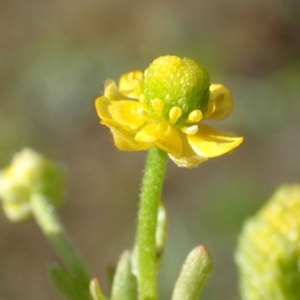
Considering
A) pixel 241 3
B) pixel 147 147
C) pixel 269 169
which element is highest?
pixel 241 3

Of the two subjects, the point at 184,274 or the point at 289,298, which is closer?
the point at 184,274

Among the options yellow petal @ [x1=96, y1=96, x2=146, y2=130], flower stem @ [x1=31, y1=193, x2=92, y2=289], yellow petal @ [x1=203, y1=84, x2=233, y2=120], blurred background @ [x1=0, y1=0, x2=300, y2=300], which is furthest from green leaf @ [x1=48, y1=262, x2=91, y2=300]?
blurred background @ [x1=0, y1=0, x2=300, y2=300]

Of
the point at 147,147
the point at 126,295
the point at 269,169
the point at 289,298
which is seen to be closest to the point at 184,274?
the point at 126,295

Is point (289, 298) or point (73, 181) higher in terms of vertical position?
point (73, 181)

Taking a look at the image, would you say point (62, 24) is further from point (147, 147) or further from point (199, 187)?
point (147, 147)

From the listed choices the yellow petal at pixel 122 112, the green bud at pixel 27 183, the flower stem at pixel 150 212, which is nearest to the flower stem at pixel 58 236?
the green bud at pixel 27 183

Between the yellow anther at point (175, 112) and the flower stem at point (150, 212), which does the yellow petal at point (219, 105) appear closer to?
the yellow anther at point (175, 112)
